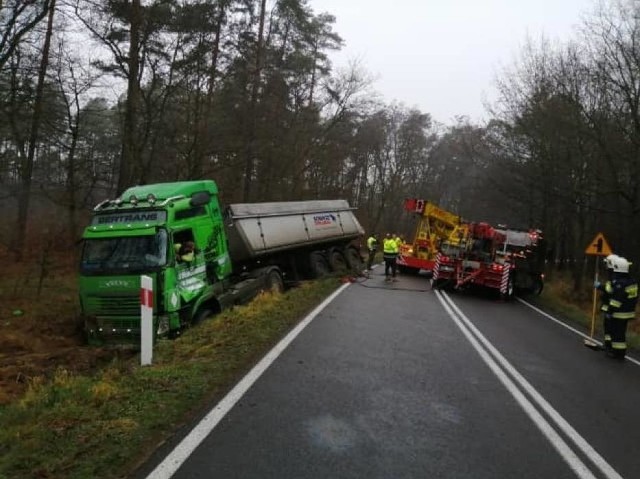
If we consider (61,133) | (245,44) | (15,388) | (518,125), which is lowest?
(15,388)

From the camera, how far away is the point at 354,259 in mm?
22875

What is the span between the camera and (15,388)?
816 cm

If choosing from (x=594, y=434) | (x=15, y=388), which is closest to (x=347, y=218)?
(x=15, y=388)

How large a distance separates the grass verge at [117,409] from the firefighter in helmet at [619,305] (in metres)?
5.93

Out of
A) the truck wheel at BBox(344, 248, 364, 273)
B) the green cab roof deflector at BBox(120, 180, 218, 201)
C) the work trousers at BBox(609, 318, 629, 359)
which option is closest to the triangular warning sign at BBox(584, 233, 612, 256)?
the work trousers at BBox(609, 318, 629, 359)

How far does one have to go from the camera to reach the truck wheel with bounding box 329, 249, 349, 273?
2081 centimetres

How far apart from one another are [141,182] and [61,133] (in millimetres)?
4543

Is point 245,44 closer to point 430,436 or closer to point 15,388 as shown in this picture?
point 15,388

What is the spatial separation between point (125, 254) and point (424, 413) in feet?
22.3

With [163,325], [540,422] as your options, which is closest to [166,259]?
[163,325]

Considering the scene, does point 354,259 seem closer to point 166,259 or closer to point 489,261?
point 489,261

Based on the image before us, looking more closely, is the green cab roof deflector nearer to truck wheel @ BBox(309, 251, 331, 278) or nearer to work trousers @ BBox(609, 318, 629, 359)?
truck wheel @ BBox(309, 251, 331, 278)

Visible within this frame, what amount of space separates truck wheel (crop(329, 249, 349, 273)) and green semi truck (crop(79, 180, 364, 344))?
18.5 feet

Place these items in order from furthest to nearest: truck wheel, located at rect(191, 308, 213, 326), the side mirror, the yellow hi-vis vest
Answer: the yellow hi-vis vest, the side mirror, truck wheel, located at rect(191, 308, 213, 326)
